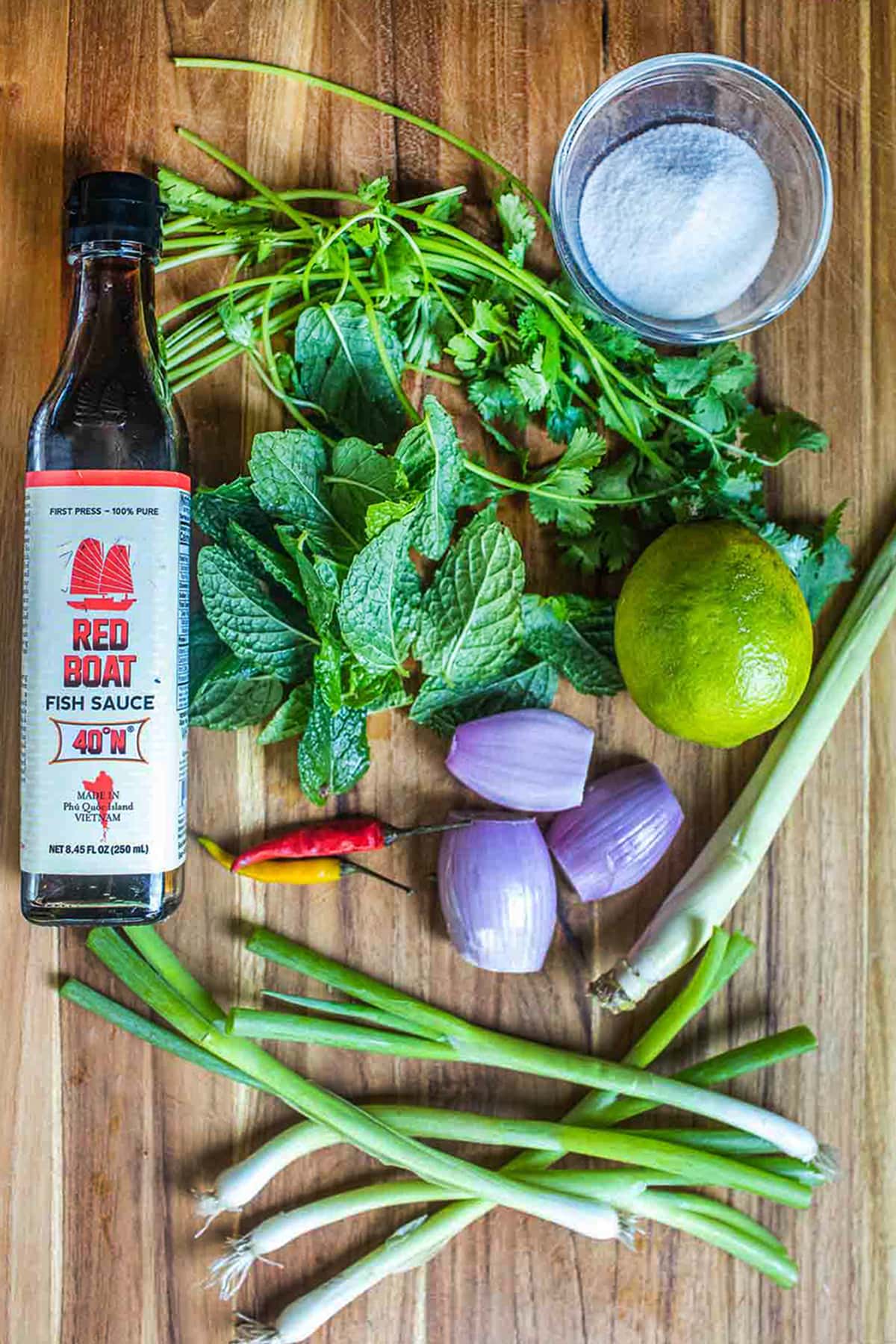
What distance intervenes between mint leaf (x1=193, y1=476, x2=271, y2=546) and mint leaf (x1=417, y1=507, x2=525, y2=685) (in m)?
0.17

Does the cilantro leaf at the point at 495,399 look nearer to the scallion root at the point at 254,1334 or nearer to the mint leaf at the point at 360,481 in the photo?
the mint leaf at the point at 360,481

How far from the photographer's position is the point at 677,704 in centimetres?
90

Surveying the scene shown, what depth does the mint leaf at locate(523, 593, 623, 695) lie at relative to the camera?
1000 millimetres

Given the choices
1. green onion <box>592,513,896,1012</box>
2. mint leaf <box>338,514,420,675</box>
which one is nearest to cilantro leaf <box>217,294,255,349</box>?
mint leaf <box>338,514,420,675</box>

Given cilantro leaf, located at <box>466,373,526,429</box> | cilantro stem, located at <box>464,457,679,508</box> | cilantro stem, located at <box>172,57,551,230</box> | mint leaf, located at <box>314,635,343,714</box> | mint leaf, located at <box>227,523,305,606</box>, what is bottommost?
mint leaf, located at <box>314,635,343,714</box>

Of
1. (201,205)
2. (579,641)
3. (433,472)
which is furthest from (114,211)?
(579,641)

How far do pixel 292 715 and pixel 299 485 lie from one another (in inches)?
8.2

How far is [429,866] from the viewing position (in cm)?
105

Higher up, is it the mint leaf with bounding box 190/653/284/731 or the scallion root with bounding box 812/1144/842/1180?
the mint leaf with bounding box 190/653/284/731

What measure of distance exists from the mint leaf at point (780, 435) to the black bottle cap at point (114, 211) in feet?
1.82

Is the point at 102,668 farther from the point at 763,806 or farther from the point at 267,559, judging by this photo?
the point at 763,806

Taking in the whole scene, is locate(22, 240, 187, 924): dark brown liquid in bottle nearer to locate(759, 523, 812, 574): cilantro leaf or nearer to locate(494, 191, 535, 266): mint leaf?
locate(494, 191, 535, 266): mint leaf

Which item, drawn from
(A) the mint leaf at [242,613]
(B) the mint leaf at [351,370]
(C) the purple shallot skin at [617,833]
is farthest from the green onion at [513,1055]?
(B) the mint leaf at [351,370]

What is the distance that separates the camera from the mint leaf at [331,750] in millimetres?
957
